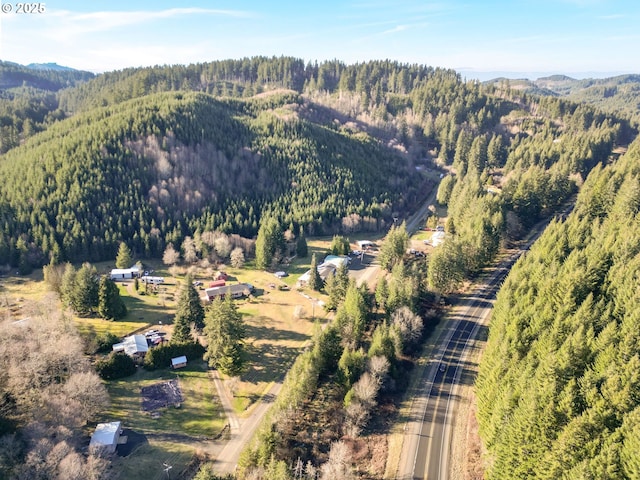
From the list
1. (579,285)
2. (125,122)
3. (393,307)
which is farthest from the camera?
(125,122)

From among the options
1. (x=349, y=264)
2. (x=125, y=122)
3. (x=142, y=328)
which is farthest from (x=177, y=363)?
(x=125, y=122)

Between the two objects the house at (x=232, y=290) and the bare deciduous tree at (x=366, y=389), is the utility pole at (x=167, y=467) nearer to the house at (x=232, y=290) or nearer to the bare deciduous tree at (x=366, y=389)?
the bare deciduous tree at (x=366, y=389)

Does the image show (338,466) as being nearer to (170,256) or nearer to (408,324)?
(408,324)

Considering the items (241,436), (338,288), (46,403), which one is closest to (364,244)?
(338,288)

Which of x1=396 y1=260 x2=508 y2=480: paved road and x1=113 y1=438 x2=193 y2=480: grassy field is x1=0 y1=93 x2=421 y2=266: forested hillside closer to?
x1=396 y1=260 x2=508 y2=480: paved road

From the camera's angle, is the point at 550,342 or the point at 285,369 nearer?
the point at 550,342

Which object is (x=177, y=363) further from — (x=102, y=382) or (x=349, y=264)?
(x=349, y=264)

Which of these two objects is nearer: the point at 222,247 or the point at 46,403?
the point at 46,403
